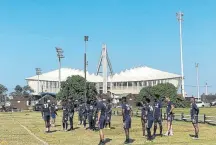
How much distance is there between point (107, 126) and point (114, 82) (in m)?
142

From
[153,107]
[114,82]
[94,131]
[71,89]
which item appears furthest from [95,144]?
[114,82]

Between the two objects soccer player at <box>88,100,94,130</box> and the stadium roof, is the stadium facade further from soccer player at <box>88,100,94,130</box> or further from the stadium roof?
soccer player at <box>88,100,94,130</box>

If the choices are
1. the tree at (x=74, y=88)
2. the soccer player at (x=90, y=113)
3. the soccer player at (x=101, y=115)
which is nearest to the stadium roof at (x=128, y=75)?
the tree at (x=74, y=88)

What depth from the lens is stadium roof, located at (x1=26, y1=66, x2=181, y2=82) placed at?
559ft

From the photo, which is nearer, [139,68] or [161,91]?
[161,91]

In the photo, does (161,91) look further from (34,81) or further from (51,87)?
(34,81)

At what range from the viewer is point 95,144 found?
68.3 ft

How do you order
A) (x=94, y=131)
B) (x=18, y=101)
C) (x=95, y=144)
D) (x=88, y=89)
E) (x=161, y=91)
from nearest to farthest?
(x=95, y=144) → (x=94, y=131) → (x=161, y=91) → (x=88, y=89) → (x=18, y=101)

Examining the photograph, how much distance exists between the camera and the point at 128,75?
183125 millimetres

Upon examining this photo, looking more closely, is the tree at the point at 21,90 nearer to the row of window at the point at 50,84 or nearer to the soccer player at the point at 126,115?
the row of window at the point at 50,84

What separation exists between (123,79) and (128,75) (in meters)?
7.15

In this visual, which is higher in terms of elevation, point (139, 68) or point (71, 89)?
point (139, 68)

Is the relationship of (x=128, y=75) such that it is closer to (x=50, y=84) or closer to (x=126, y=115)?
(x=50, y=84)

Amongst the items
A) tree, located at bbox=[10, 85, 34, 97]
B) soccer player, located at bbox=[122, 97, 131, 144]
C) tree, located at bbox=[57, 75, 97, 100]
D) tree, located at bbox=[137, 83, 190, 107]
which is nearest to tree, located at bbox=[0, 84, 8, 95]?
tree, located at bbox=[10, 85, 34, 97]
